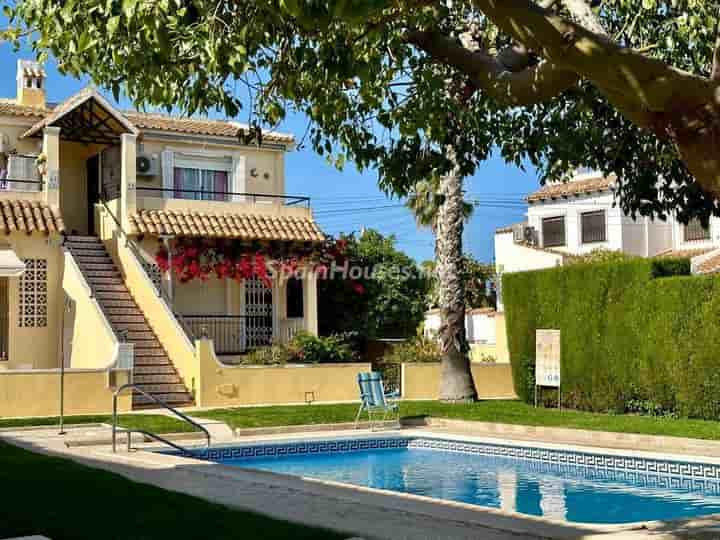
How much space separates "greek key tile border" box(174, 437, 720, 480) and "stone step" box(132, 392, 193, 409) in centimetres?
689

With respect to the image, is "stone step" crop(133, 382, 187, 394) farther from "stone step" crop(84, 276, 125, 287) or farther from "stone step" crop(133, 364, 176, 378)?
"stone step" crop(84, 276, 125, 287)

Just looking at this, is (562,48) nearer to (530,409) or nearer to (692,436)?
(692,436)

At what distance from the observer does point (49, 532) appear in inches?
354

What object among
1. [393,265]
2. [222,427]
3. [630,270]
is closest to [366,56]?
[222,427]

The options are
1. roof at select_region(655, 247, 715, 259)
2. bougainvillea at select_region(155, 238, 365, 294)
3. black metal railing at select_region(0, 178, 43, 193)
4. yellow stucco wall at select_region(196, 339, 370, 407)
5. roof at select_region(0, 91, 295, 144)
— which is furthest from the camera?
roof at select_region(655, 247, 715, 259)

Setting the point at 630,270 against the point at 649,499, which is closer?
the point at 649,499

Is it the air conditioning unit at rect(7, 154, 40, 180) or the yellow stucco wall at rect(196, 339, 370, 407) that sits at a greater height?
the air conditioning unit at rect(7, 154, 40, 180)

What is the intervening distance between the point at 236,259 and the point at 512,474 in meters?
16.2

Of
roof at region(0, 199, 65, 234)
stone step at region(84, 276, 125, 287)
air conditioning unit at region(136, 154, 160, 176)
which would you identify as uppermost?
air conditioning unit at region(136, 154, 160, 176)

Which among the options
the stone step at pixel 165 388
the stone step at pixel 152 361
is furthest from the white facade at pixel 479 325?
the stone step at pixel 165 388

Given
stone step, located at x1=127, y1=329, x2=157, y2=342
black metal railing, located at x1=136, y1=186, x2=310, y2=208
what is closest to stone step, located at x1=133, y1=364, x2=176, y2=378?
stone step, located at x1=127, y1=329, x2=157, y2=342

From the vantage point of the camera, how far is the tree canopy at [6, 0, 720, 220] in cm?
756

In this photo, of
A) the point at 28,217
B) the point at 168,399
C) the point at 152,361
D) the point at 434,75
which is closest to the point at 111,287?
the point at 28,217

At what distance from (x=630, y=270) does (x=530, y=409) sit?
13.8 ft
